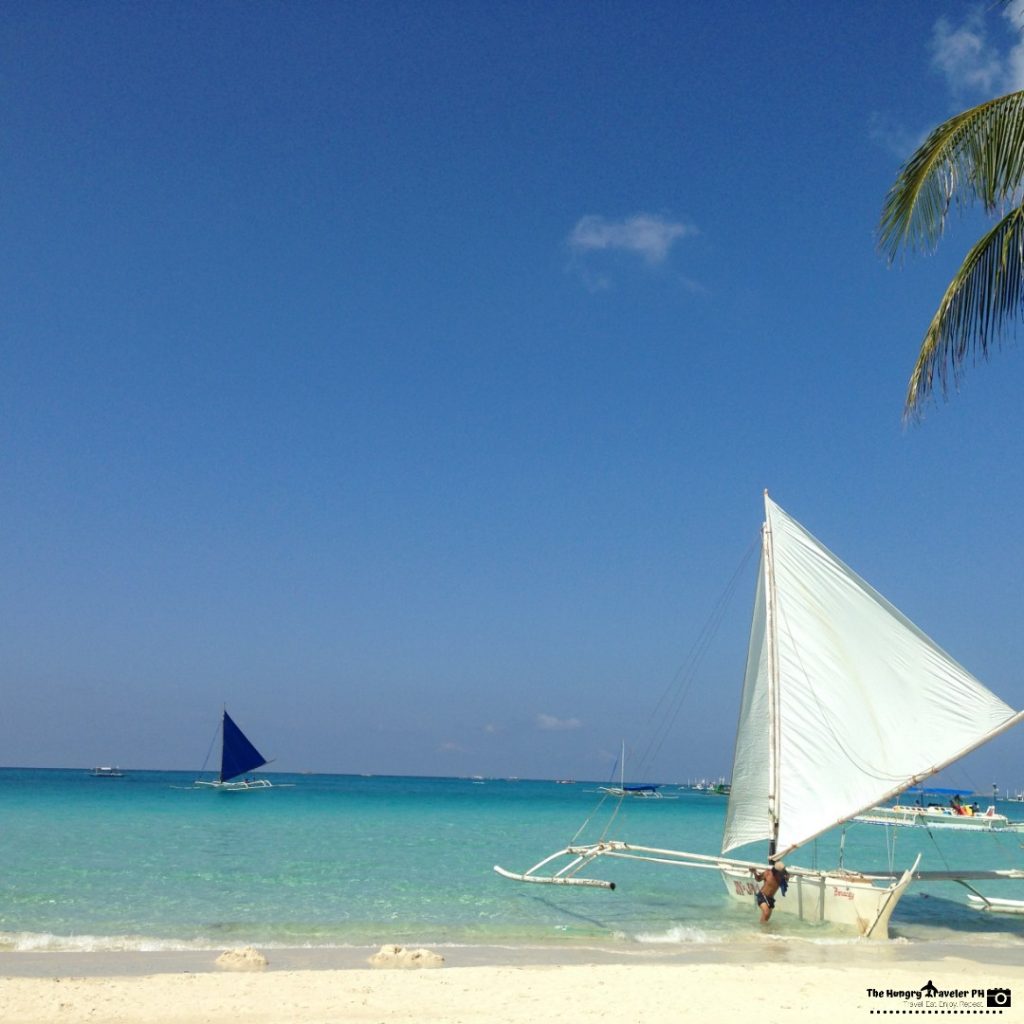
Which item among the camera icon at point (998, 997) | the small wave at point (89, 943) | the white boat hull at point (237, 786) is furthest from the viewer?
the white boat hull at point (237, 786)

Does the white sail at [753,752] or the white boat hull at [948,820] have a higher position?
the white sail at [753,752]

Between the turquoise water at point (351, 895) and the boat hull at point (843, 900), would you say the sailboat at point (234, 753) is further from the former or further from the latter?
the boat hull at point (843, 900)

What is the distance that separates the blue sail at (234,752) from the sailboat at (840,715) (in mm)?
57931

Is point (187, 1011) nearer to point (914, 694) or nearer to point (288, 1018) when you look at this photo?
point (288, 1018)

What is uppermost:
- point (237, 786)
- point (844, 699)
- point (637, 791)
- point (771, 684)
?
point (771, 684)

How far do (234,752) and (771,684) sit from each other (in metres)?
62.2

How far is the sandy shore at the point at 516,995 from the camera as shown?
9508 mm

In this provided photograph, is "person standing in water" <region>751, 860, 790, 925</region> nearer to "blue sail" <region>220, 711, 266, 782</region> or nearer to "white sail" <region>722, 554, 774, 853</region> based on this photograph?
"white sail" <region>722, 554, 774, 853</region>

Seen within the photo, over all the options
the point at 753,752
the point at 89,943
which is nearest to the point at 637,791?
the point at 753,752

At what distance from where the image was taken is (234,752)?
70625mm

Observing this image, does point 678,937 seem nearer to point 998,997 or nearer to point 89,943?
point 998,997

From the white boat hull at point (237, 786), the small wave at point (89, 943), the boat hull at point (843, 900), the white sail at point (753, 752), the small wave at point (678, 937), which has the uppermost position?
the white sail at point (753, 752)

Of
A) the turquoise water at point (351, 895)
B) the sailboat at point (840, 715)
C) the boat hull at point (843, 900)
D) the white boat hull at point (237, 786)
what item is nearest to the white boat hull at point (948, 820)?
the turquoise water at point (351, 895)

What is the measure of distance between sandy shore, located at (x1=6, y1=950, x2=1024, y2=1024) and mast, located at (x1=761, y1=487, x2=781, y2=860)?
3.46m
